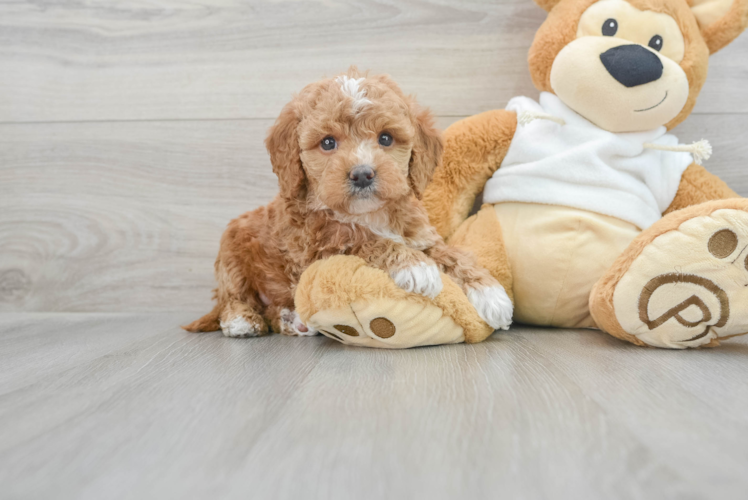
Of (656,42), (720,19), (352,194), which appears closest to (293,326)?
(352,194)

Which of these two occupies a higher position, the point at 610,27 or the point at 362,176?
the point at 610,27

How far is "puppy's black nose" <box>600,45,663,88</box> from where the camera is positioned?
4.08 feet

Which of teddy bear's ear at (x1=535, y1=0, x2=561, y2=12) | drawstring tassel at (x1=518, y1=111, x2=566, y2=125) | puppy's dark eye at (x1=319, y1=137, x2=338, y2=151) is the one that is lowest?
puppy's dark eye at (x1=319, y1=137, x2=338, y2=151)

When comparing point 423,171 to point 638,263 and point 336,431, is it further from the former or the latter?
point 336,431

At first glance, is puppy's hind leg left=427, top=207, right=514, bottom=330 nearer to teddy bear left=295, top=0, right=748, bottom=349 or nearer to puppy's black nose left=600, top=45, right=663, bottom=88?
teddy bear left=295, top=0, right=748, bottom=349

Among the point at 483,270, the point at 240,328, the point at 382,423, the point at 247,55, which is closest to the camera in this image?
the point at 382,423

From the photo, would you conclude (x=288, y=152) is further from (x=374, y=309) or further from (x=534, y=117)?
(x=534, y=117)

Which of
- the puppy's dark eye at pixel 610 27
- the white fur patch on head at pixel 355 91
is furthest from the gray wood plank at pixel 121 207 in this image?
the puppy's dark eye at pixel 610 27

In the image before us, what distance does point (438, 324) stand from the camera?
1141 millimetres

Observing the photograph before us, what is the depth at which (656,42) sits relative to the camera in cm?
131

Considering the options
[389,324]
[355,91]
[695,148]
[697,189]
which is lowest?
[389,324]

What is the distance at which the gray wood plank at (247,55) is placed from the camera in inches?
64.9

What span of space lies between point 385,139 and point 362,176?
0.47 feet

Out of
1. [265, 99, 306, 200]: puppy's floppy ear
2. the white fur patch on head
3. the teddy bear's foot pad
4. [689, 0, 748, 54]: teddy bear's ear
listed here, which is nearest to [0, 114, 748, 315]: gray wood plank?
[265, 99, 306, 200]: puppy's floppy ear
